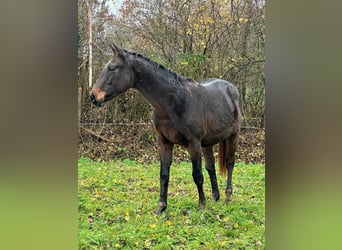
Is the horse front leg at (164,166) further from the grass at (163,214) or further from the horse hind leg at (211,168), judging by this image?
the horse hind leg at (211,168)

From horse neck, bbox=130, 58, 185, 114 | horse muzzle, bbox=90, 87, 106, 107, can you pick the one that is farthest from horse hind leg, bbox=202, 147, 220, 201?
horse muzzle, bbox=90, 87, 106, 107

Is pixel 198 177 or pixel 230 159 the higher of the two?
pixel 230 159

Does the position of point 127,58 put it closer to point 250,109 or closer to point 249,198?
→ point 250,109

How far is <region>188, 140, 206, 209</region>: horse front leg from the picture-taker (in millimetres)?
2109

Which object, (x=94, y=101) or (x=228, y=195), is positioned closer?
(x=94, y=101)

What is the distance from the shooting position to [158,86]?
2.09 m

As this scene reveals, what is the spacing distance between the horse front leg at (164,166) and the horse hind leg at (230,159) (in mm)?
372

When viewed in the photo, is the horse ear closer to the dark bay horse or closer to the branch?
the dark bay horse

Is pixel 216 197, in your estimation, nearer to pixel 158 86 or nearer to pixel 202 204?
pixel 202 204

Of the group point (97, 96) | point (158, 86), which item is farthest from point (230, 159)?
point (97, 96)

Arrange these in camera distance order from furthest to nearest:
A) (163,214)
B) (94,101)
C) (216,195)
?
1. (216,195)
2. (163,214)
3. (94,101)

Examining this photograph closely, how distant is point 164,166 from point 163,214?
29 cm
